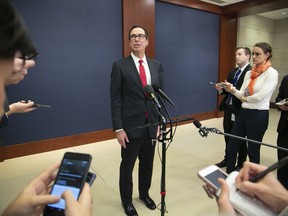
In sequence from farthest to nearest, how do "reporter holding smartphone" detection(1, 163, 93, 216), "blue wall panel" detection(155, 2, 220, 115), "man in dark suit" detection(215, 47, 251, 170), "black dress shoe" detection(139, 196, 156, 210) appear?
1. "blue wall panel" detection(155, 2, 220, 115)
2. "man in dark suit" detection(215, 47, 251, 170)
3. "black dress shoe" detection(139, 196, 156, 210)
4. "reporter holding smartphone" detection(1, 163, 93, 216)

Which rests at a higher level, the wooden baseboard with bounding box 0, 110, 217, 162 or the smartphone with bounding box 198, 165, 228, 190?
the smartphone with bounding box 198, 165, 228, 190

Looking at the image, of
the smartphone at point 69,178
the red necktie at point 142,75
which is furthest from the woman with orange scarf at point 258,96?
the smartphone at point 69,178

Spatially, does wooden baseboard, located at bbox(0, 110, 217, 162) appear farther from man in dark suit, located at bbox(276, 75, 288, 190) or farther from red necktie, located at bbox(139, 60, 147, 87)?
red necktie, located at bbox(139, 60, 147, 87)

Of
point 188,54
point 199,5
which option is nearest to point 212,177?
point 188,54

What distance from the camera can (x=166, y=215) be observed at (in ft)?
6.70

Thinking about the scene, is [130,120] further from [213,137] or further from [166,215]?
[213,137]

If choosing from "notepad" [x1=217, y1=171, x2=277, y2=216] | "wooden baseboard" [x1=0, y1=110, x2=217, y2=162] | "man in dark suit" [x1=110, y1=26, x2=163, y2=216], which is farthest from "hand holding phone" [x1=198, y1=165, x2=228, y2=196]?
"wooden baseboard" [x1=0, y1=110, x2=217, y2=162]

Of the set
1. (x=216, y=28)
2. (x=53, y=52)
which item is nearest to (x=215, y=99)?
(x=216, y=28)

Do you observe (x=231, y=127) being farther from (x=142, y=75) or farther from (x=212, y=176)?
(x=212, y=176)

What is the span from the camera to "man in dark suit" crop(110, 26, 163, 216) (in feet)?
6.49

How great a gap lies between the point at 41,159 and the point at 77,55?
1.70 metres

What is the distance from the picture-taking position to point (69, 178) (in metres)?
0.89

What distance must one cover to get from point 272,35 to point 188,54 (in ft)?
13.9

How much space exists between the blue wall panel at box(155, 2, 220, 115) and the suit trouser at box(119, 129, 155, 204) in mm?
2871
